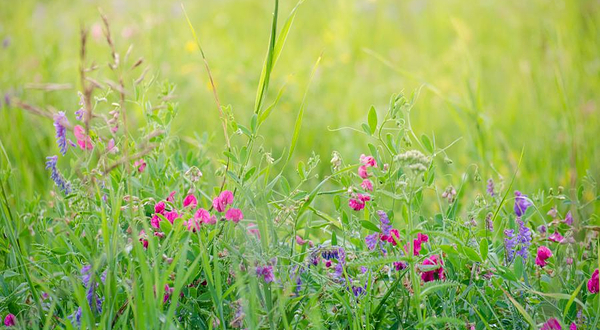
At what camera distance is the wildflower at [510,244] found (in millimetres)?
1319

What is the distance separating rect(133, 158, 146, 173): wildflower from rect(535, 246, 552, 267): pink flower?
922mm

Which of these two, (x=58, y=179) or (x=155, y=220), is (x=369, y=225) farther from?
(x=58, y=179)

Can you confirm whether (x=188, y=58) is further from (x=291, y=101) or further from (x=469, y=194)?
(x=469, y=194)

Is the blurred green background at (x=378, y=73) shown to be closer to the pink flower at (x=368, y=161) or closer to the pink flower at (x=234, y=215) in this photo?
the pink flower at (x=368, y=161)

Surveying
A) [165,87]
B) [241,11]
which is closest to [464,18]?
[241,11]

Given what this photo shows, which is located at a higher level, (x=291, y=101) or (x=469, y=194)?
(x=291, y=101)

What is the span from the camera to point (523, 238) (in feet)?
4.33

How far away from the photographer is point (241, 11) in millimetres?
5480

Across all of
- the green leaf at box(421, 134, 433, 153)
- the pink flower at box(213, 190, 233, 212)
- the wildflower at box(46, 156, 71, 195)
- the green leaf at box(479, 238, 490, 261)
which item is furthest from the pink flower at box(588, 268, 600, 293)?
the wildflower at box(46, 156, 71, 195)

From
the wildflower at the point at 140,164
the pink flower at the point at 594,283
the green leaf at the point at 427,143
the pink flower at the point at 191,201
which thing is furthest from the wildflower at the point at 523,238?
the wildflower at the point at 140,164

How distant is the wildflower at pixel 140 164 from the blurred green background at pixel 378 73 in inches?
30.4

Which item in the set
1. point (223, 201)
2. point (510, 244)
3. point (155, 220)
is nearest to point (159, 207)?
point (155, 220)

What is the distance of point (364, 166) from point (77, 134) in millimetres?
617

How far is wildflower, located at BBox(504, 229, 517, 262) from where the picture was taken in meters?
1.32
